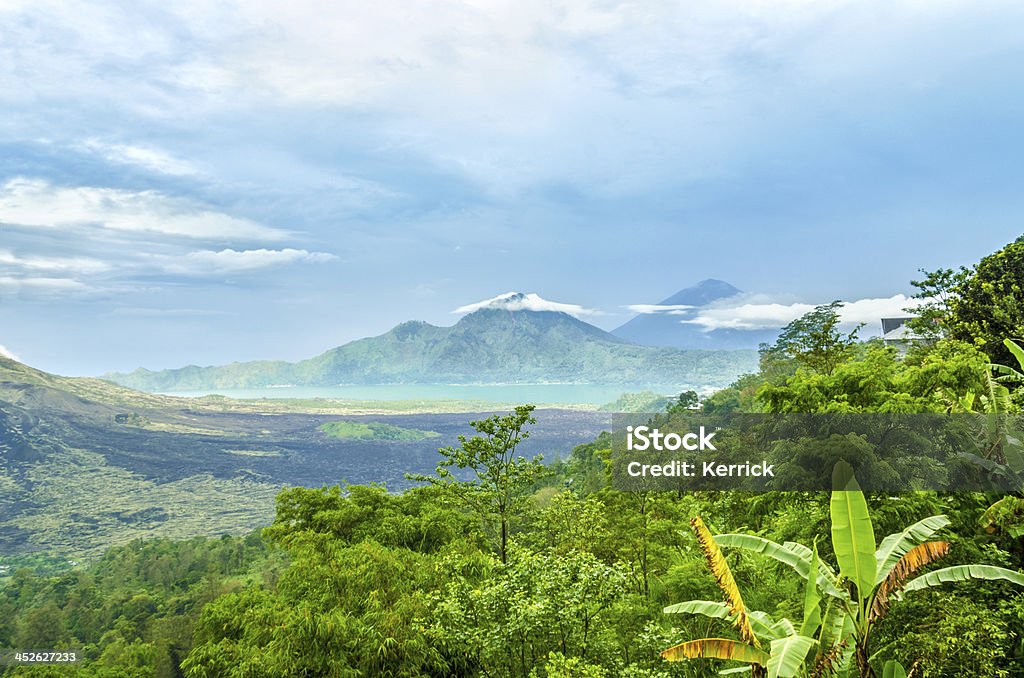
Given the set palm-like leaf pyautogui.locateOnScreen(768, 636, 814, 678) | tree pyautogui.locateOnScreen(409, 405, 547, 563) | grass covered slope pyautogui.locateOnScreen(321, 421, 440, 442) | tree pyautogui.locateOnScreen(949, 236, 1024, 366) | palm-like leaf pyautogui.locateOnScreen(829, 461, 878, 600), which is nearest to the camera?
palm-like leaf pyautogui.locateOnScreen(768, 636, 814, 678)

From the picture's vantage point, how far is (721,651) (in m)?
5.92

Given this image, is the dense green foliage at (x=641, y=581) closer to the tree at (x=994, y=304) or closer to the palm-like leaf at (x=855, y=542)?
the palm-like leaf at (x=855, y=542)

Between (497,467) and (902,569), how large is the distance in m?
10.9

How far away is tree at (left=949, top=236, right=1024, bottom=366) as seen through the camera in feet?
67.8

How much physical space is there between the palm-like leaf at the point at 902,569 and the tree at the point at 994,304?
58.2 feet

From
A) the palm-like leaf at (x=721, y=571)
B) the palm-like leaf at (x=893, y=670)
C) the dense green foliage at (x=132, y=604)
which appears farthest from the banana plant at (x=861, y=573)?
the dense green foliage at (x=132, y=604)

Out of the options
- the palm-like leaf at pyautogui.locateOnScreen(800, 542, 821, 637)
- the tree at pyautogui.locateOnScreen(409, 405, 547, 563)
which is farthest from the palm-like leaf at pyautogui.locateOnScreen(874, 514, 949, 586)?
the tree at pyautogui.locateOnScreen(409, 405, 547, 563)

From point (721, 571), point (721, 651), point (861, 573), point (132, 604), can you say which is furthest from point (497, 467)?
point (132, 604)

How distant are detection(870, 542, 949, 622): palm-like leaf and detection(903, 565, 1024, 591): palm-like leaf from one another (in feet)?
0.98

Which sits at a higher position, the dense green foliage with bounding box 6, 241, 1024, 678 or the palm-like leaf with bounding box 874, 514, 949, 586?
the palm-like leaf with bounding box 874, 514, 949, 586

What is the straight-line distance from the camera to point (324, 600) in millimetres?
10273

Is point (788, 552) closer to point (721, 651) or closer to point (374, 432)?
point (721, 651)

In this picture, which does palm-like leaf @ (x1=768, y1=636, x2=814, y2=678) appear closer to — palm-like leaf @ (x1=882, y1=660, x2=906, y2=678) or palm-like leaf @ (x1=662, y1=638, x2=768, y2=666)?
palm-like leaf @ (x1=662, y1=638, x2=768, y2=666)

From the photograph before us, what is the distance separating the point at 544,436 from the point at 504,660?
139m
